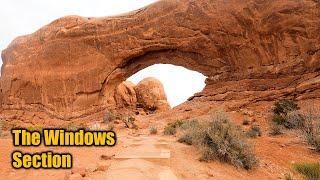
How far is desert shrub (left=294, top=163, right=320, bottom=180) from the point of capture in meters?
6.35

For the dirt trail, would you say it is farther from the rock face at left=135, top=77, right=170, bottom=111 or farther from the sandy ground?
the rock face at left=135, top=77, right=170, bottom=111

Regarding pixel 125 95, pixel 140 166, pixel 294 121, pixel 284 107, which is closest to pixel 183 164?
pixel 140 166

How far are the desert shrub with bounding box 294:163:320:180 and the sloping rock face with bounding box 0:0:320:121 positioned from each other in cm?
949

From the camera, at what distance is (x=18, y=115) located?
2369cm

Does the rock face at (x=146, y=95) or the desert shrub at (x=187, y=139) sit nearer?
the desert shrub at (x=187, y=139)

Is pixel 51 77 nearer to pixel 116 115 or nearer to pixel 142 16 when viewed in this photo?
pixel 116 115

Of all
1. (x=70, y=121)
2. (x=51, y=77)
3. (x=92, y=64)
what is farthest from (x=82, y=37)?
(x=70, y=121)

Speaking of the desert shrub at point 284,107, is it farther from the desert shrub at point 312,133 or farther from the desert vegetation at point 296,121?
the desert shrub at point 312,133

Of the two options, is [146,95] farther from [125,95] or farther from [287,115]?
[287,115]

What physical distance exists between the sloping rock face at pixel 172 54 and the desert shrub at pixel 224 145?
29.9ft

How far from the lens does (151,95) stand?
33281mm

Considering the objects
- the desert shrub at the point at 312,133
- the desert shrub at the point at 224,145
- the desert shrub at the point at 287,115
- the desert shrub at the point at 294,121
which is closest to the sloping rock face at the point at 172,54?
the desert shrub at the point at 287,115

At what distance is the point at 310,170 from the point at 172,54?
50.2 feet

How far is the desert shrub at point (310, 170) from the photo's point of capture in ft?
20.8
